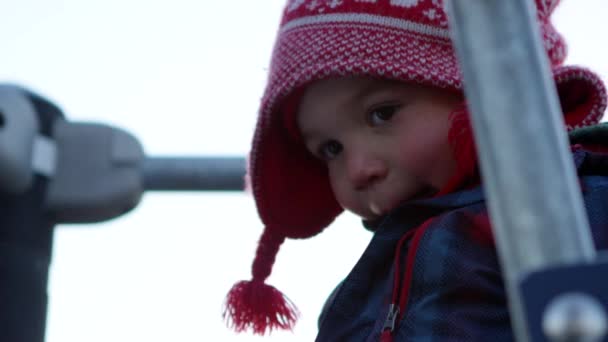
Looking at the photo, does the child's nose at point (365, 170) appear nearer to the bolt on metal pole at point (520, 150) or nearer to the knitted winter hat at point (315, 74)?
the knitted winter hat at point (315, 74)

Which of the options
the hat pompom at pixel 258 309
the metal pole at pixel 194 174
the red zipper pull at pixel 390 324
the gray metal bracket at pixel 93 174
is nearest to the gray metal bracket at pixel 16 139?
the gray metal bracket at pixel 93 174

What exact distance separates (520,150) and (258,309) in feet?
3.49

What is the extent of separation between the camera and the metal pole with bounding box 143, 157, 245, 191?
3.23 feet

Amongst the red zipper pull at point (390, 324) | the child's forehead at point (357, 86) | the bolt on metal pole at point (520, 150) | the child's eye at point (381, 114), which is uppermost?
the child's forehead at point (357, 86)

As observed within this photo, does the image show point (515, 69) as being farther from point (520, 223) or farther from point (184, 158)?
point (184, 158)

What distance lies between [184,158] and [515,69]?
77 centimetres

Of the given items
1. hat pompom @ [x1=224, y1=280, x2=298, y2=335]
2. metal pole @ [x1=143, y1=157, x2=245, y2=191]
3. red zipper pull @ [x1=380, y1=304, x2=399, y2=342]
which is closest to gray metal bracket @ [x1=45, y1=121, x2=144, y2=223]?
metal pole @ [x1=143, y1=157, x2=245, y2=191]

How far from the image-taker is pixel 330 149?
1.30 meters

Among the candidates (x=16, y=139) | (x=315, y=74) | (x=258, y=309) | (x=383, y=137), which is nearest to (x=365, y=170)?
(x=383, y=137)

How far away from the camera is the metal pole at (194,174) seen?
0.99 m

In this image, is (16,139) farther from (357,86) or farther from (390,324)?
(357,86)

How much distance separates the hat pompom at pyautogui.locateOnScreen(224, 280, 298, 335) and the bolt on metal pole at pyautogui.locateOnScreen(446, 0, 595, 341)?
3.39 ft

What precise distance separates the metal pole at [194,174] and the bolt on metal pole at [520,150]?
61 centimetres

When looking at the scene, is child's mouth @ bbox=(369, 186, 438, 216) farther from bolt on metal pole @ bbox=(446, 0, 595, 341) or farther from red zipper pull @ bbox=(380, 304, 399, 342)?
bolt on metal pole @ bbox=(446, 0, 595, 341)
